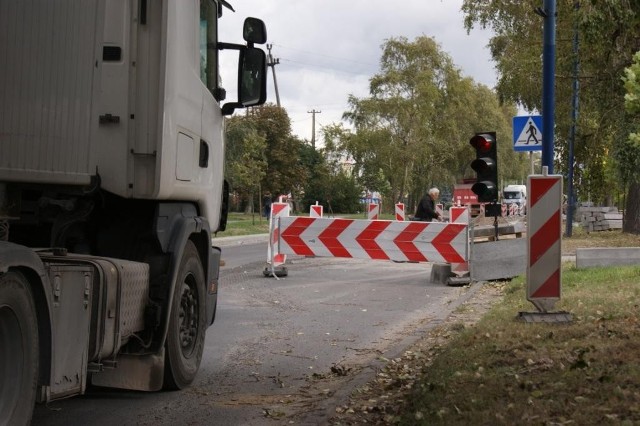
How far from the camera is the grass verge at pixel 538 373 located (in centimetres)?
552

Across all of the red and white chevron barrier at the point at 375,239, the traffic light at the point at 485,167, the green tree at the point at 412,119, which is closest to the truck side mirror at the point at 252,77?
the traffic light at the point at 485,167

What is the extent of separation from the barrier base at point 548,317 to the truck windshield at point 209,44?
A: 3943 millimetres

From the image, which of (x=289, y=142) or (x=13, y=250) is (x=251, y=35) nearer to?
(x=13, y=250)

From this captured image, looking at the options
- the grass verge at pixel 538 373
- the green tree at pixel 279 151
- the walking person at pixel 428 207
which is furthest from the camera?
the green tree at pixel 279 151

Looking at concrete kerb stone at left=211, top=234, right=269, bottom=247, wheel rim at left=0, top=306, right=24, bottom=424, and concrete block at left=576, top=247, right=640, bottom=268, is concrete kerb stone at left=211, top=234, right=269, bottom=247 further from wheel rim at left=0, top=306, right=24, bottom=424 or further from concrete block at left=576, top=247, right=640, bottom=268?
wheel rim at left=0, top=306, right=24, bottom=424

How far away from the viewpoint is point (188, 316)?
733 centimetres

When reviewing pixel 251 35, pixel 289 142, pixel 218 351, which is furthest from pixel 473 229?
pixel 289 142

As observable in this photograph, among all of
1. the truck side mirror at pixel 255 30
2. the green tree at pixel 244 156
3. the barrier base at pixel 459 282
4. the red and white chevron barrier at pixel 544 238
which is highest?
the green tree at pixel 244 156

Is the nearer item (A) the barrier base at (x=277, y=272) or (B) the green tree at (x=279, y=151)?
(A) the barrier base at (x=277, y=272)

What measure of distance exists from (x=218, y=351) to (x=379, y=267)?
11.2 metres

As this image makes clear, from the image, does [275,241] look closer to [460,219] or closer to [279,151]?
[460,219]

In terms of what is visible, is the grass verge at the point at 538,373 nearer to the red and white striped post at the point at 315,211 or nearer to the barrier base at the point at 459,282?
the barrier base at the point at 459,282

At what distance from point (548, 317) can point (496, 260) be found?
7069 millimetres

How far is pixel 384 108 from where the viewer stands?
60406 mm
